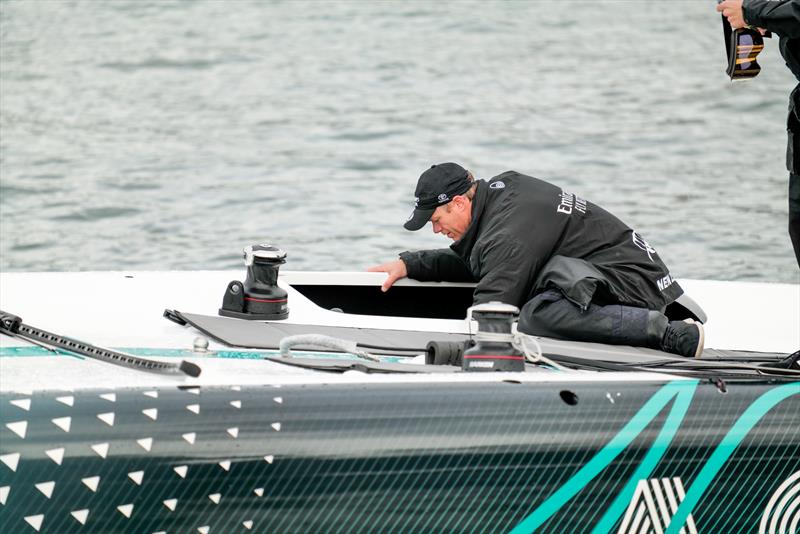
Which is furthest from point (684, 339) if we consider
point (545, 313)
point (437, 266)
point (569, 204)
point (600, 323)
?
point (437, 266)

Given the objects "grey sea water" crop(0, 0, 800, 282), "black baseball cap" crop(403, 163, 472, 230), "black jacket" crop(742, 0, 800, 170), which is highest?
"black jacket" crop(742, 0, 800, 170)

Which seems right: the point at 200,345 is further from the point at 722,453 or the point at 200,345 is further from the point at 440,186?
the point at 722,453

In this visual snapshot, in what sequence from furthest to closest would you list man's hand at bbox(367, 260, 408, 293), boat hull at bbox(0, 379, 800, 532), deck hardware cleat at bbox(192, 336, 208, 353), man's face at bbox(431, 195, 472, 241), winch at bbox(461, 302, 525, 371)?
man's hand at bbox(367, 260, 408, 293), man's face at bbox(431, 195, 472, 241), deck hardware cleat at bbox(192, 336, 208, 353), winch at bbox(461, 302, 525, 371), boat hull at bbox(0, 379, 800, 532)

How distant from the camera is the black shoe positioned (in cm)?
401

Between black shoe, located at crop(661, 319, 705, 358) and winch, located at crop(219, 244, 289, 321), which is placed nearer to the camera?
black shoe, located at crop(661, 319, 705, 358)

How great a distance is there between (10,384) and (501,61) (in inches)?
490

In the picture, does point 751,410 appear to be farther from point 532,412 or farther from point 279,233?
point 279,233

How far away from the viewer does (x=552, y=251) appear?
13.7 ft

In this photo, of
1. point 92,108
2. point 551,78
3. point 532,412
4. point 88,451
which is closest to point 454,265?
point 532,412

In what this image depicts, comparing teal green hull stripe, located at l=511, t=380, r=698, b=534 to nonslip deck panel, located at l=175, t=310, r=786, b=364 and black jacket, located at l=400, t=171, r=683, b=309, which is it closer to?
nonslip deck panel, located at l=175, t=310, r=786, b=364

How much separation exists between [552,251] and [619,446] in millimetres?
928

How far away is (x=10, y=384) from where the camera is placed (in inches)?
127

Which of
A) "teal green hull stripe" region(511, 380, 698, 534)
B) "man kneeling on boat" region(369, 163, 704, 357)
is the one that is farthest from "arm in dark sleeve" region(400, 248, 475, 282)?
"teal green hull stripe" region(511, 380, 698, 534)

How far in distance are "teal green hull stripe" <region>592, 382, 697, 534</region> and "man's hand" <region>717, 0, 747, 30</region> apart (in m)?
1.29
